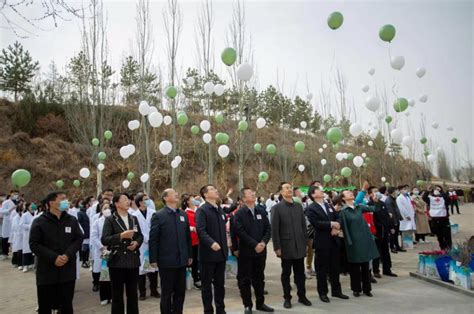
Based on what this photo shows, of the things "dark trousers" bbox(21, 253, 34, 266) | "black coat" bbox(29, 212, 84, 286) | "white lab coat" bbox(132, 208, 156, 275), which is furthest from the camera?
"dark trousers" bbox(21, 253, 34, 266)

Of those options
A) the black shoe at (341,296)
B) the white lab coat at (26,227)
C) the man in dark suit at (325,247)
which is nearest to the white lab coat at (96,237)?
the man in dark suit at (325,247)

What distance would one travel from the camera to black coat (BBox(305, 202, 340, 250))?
5.84 metres

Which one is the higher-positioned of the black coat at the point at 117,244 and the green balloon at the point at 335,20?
the green balloon at the point at 335,20

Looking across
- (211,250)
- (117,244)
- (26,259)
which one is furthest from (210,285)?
(26,259)

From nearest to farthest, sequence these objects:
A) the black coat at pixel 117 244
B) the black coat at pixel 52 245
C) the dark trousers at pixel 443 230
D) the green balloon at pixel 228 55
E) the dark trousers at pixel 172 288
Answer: the black coat at pixel 52 245 < the black coat at pixel 117 244 < the dark trousers at pixel 172 288 < the green balloon at pixel 228 55 < the dark trousers at pixel 443 230

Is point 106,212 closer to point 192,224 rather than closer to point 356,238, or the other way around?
point 192,224

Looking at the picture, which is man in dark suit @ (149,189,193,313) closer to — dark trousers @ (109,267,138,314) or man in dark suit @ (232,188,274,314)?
→ dark trousers @ (109,267,138,314)

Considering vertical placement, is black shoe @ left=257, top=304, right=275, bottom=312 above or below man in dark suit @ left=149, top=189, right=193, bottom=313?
below

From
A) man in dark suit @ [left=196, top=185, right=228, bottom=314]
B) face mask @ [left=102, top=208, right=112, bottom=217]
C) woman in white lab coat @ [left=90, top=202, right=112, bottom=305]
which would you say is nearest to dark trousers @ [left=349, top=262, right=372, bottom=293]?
man in dark suit @ [left=196, top=185, right=228, bottom=314]

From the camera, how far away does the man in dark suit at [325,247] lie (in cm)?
578

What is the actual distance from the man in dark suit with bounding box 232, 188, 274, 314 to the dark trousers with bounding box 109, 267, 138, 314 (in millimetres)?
1494

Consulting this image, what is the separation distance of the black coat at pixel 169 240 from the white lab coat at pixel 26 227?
6098mm

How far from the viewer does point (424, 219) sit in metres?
11.4

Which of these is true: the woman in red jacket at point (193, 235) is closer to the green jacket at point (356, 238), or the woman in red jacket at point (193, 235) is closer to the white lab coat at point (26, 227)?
the green jacket at point (356, 238)
